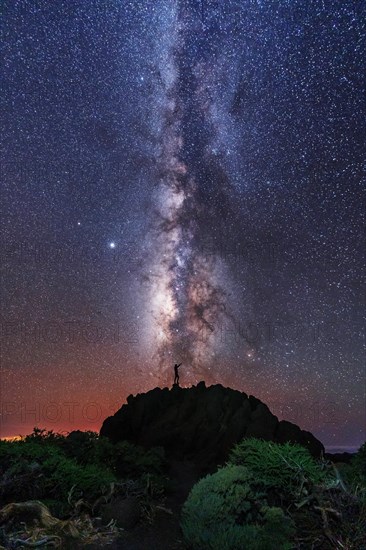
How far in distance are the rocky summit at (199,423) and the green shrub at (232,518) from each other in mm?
15404

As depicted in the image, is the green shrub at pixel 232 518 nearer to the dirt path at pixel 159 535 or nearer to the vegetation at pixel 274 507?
Result: the vegetation at pixel 274 507

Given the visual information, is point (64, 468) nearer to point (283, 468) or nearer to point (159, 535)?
point (159, 535)

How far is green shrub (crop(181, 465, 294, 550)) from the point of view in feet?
28.5

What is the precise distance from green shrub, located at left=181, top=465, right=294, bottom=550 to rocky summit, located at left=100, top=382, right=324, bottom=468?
50.5 ft

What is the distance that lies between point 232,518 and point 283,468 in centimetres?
171

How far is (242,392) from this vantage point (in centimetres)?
2942

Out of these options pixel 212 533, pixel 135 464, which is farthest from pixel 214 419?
pixel 212 533

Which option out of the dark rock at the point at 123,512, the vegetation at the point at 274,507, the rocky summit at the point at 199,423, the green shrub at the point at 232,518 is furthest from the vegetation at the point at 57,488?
the rocky summit at the point at 199,423

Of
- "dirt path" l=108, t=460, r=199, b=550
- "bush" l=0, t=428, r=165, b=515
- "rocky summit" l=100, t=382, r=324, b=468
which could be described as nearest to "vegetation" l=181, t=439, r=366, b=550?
"dirt path" l=108, t=460, r=199, b=550

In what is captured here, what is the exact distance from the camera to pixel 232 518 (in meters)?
9.15

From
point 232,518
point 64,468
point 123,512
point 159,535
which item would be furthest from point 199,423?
point 232,518

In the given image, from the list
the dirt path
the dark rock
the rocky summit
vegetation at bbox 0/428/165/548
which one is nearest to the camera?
the dirt path

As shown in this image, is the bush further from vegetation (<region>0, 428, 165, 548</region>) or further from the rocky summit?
the rocky summit

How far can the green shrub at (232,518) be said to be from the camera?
8.68 m
